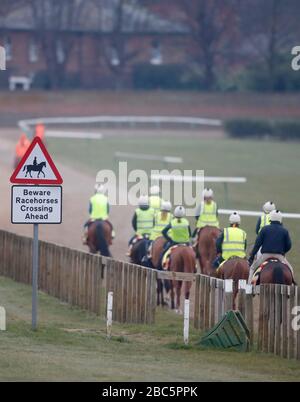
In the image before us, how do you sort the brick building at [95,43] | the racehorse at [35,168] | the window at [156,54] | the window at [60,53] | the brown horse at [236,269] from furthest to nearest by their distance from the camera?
the window at [156,54] < the brick building at [95,43] < the window at [60,53] < the brown horse at [236,269] < the racehorse at [35,168]

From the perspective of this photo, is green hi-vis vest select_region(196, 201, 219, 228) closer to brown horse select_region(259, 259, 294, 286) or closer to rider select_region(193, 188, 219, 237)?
rider select_region(193, 188, 219, 237)

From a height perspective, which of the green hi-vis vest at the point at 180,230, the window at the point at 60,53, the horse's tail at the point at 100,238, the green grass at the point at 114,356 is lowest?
the green grass at the point at 114,356

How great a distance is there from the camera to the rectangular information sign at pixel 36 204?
13992 mm

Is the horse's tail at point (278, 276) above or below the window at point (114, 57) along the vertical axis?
Answer: below

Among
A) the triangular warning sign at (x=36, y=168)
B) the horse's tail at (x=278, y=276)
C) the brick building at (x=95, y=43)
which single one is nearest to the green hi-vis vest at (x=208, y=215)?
the horse's tail at (x=278, y=276)

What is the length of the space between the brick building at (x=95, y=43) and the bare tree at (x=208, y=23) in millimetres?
2535

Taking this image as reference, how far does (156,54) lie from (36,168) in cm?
7670

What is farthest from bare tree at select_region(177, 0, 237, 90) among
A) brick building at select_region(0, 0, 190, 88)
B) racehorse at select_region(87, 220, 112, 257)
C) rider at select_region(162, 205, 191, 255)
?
rider at select_region(162, 205, 191, 255)

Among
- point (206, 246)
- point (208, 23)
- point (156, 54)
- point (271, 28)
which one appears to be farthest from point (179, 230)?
point (156, 54)

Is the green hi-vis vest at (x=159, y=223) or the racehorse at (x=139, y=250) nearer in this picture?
the green hi-vis vest at (x=159, y=223)

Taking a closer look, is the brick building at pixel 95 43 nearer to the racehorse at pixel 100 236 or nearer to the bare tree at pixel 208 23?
the bare tree at pixel 208 23

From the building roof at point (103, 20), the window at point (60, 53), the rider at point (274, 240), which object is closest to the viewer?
the rider at point (274, 240)

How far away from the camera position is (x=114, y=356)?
13.1m

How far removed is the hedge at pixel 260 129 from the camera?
64.4 metres
